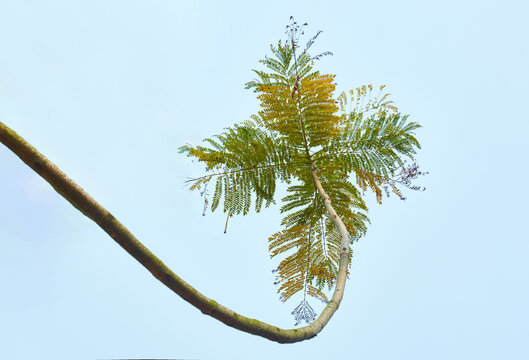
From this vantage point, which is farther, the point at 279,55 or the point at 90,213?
the point at 279,55

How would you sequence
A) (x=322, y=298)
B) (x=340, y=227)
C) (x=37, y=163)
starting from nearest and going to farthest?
(x=37, y=163)
(x=340, y=227)
(x=322, y=298)

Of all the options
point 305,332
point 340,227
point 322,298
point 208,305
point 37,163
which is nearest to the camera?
point 37,163

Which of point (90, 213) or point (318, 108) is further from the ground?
point (318, 108)

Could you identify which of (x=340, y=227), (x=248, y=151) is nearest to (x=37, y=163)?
(x=340, y=227)

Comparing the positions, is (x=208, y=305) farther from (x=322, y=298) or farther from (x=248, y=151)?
(x=248, y=151)

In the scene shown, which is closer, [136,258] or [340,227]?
[136,258]

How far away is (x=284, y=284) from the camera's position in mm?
3559

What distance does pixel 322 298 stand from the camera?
3.54 metres

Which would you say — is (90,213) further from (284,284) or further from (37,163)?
(284,284)

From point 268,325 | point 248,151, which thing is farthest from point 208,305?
point 248,151

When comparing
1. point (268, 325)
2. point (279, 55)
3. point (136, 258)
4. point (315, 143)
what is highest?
point (279, 55)

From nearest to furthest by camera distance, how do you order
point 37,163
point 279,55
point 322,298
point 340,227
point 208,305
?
point 37,163
point 208,305
point 340,227
point 322,298
point 279,55

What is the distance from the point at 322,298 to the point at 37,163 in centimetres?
260

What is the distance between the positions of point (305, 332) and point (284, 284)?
1606 mm
